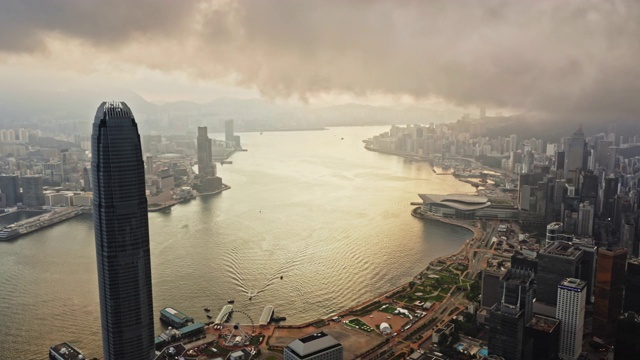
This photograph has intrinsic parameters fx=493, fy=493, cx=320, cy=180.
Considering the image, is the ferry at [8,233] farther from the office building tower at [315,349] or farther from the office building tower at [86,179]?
the office building tower at [315,349]

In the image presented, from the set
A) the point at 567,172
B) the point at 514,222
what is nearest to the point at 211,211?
the point at 514,222

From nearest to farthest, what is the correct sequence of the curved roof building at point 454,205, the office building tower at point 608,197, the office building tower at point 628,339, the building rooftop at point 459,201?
the office building tower at point 628,339 → the office building tower at point 608,197 → the curved roof building at point 454,205 → the building rooftop at point 459,201

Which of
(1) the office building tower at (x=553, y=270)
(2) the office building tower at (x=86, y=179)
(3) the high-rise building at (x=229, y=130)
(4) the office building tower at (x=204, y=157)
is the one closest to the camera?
(1) the office building tower at (x=553, y=270)

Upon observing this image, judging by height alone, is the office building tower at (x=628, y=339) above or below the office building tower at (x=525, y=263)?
below

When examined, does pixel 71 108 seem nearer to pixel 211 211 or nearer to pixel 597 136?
pixel 211 211

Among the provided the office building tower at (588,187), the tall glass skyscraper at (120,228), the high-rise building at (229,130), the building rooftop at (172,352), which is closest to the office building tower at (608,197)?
the office building tower at (588,187)

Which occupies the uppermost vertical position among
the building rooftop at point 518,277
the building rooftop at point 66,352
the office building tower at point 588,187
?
the office building tower at point 588,187

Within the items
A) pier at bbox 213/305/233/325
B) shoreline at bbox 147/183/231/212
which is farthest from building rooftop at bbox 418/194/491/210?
pier at bbox 213/305/233/325
